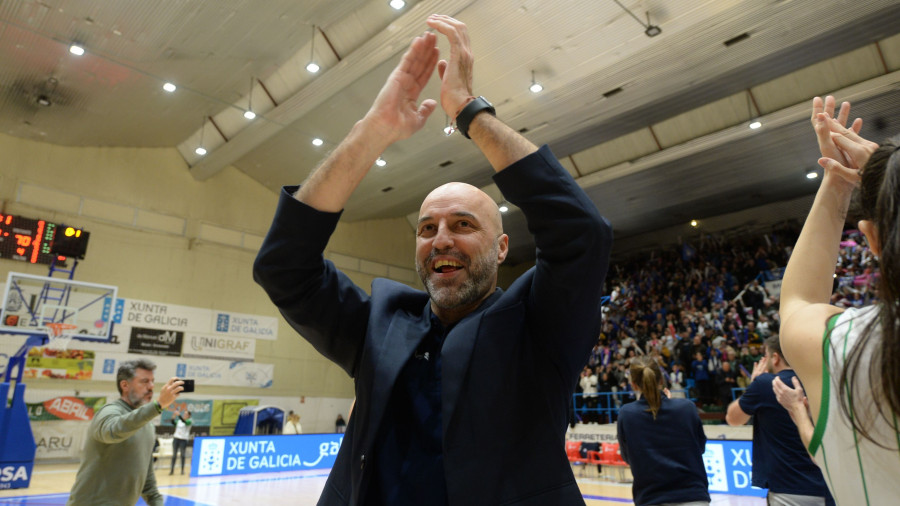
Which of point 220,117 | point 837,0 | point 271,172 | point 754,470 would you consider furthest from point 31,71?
point 837,0

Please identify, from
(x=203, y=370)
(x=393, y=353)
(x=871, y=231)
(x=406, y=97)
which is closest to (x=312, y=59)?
(x=203, y=370)

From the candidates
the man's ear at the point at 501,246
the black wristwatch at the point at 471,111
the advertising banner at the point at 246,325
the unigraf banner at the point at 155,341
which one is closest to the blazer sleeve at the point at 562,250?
the black wristwatch at the point at 471,111

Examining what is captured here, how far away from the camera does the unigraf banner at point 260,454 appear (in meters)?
13.2

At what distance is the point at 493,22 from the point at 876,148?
11395 millimetres

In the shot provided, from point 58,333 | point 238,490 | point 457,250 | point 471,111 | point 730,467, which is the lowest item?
point 238,490

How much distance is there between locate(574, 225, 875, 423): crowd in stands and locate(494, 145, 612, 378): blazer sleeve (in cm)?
1368

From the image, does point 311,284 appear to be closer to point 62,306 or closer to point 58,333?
point 58,333

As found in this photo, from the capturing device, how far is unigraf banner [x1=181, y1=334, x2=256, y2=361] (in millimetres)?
18547

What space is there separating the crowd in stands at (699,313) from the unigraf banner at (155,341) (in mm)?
12347

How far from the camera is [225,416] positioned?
18.7 metres

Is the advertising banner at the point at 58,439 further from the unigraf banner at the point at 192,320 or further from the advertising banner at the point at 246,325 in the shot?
the advertising banner at the point at 246,325

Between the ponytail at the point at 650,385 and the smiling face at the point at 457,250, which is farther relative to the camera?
the ponytail at the point at 650,385

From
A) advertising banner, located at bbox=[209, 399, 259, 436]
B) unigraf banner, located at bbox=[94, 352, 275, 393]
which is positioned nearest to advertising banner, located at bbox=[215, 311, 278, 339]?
unigraf banner, located at bbox=[94, 352, 275, 393]

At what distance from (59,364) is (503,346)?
18243mm
